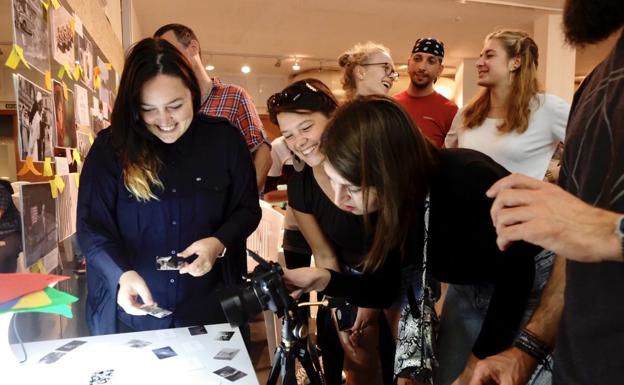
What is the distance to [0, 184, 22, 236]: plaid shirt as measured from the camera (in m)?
0.98

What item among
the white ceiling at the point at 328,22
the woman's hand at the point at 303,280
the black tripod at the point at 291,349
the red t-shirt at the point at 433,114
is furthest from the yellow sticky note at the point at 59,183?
the white ceiling at the point at 328,22

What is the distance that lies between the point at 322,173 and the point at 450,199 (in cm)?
49

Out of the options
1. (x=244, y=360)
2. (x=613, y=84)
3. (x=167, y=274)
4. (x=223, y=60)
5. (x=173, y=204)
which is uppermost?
(x=223, y=60)

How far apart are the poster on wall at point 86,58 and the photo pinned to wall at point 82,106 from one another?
54 millimetres

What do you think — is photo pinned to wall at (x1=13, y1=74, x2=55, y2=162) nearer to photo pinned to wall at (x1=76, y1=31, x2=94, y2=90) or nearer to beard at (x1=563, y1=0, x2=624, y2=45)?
photo pinned to wall at (x1=76, y1=31, x2=94, y2=90)

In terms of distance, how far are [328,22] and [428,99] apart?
9.15ft

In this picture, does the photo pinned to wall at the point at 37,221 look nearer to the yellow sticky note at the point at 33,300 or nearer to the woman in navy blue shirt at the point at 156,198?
the woman in navy blue shirt at the point at 156,198

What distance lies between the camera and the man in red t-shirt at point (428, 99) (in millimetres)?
2168

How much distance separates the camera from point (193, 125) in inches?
45.3

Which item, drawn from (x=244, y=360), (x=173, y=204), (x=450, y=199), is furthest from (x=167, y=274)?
(x=450, y=199)

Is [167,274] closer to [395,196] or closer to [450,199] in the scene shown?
[395,196]

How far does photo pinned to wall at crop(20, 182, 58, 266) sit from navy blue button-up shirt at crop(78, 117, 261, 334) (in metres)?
0.15

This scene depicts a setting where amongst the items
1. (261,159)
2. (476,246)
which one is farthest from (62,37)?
(476,246)

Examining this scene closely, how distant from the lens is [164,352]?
35.1 inches
